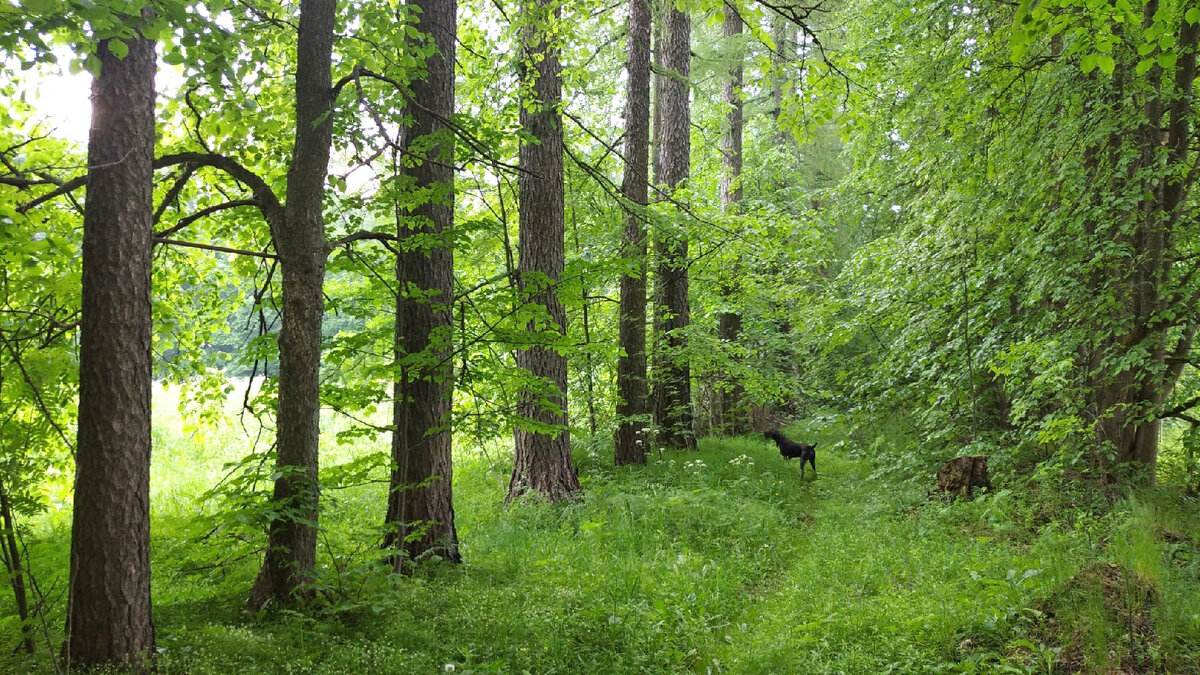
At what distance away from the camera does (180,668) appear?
12.2 feet

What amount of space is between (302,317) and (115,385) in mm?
Answer: 1201

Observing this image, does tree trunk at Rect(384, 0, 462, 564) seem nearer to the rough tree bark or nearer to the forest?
the forest

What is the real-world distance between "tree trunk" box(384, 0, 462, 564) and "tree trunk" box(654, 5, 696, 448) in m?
5.97

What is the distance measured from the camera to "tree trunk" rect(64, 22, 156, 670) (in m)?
3.60

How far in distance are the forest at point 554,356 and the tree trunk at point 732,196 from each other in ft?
6.65

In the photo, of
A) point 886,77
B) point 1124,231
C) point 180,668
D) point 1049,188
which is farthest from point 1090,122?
point 180,668

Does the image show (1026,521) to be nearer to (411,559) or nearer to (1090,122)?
(1090,122)

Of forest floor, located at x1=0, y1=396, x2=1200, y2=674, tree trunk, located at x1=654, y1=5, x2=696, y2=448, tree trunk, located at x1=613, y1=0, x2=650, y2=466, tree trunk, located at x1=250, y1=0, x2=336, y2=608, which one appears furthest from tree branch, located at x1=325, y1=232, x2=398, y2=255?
tree trunk, located at x1=654, y1=5, x2=696, y2=448

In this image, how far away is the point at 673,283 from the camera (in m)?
12.1

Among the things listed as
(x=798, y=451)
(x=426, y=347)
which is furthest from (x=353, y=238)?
(x=798, y=451)

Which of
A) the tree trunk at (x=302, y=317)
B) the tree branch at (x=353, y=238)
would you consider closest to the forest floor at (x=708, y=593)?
the tree trunk at (x=302, y=317)

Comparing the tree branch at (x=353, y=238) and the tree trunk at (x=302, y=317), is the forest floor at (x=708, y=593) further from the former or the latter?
the tree branch at (x=353, y=238)

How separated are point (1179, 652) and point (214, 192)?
8.94 meters

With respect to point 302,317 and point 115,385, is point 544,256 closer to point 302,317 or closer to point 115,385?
point 302,317
